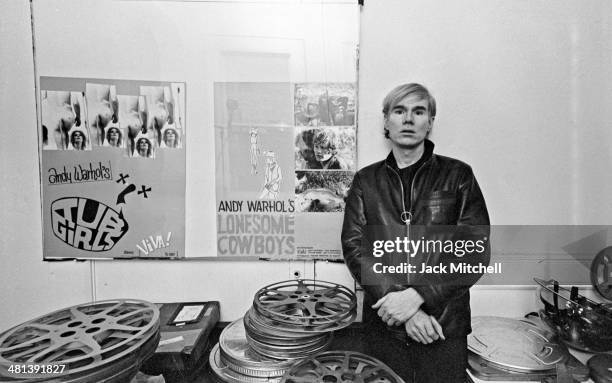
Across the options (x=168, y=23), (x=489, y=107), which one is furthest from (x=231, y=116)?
(x=489, y=107)

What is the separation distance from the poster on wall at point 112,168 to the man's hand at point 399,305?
0.73 metres

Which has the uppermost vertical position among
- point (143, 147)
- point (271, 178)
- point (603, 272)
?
point (143, 147)

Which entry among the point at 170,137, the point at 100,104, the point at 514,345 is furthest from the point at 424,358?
the point at 100,104

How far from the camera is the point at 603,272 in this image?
1055 mm

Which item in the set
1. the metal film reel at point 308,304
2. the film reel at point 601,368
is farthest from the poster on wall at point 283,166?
the film reel at point 601,368

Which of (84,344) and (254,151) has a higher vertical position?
(254,151)

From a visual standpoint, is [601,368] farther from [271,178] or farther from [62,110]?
[62,110]

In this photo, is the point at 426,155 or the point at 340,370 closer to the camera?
the point at 340,370

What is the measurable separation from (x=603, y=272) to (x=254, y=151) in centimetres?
123

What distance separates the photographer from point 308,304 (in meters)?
0.96

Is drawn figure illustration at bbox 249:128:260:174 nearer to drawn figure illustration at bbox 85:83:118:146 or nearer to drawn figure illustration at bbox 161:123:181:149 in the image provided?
drawn figure illustration at bbox 161:123:181:149

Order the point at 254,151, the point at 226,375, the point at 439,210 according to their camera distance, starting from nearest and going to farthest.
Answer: the point at 226,375, the point at 439,210, the point at 254,151

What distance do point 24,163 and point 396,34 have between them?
137 centimetres

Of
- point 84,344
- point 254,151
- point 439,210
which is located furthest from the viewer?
point 254,151
